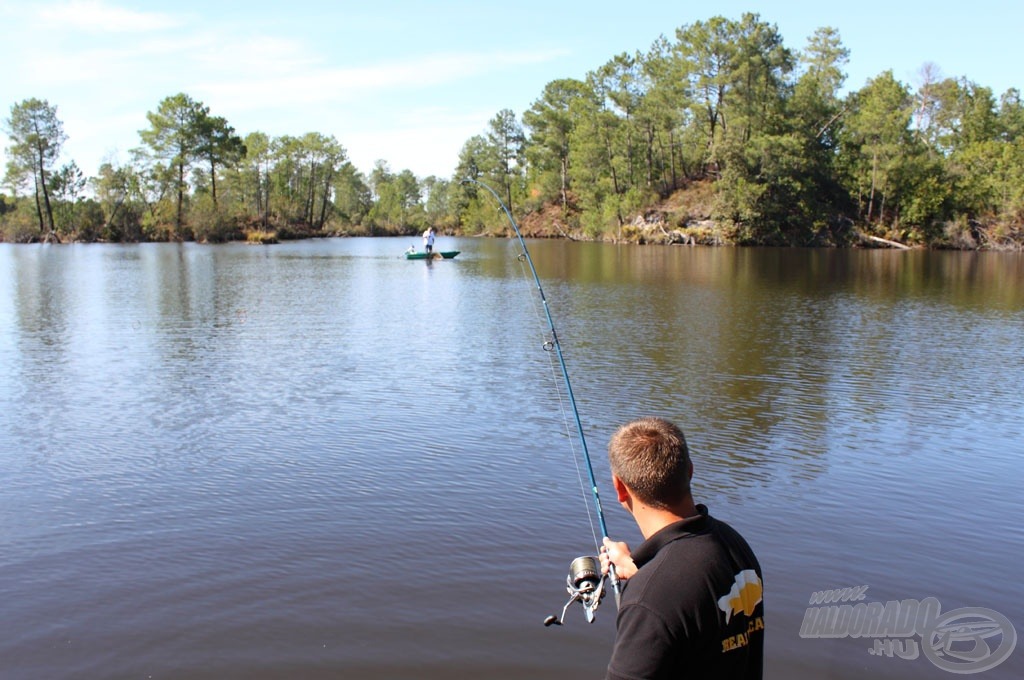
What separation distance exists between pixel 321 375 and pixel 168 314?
10.6m

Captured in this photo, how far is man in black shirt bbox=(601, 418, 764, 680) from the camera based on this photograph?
2.59 metres

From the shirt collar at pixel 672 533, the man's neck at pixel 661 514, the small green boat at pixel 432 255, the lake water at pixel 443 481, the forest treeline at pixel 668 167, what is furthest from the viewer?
the forest treeline at pixel 668 167

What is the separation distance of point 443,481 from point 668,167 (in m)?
74.3

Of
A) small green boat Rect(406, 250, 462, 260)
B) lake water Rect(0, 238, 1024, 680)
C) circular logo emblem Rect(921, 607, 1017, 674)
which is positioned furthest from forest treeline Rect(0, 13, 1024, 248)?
circular logo emblem Rect(921, 607, 1017, 674)

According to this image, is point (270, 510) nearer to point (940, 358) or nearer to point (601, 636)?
point (601, 636)

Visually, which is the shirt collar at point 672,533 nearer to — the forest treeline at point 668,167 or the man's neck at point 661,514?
the man's neck at point 661,514

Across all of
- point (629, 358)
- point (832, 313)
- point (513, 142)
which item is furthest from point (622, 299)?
point (513, 142)

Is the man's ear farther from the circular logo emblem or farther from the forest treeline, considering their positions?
the forest treeline

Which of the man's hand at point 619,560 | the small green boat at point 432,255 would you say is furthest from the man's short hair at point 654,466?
the small green boat at point 432,255

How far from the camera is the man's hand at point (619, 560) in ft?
10.2

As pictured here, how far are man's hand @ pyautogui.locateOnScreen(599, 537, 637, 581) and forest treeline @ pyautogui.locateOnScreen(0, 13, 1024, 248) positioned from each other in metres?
64.2

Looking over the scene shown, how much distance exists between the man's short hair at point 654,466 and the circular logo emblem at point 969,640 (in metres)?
4.22

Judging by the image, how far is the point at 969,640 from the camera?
Answer: 20.1 feet

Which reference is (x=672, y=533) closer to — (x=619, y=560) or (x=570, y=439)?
(x=619, y=560)
